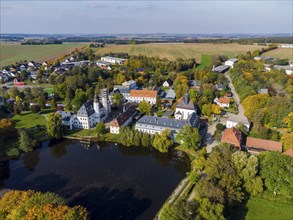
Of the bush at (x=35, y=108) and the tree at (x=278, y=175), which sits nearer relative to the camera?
the tree at (x=278, y=175)

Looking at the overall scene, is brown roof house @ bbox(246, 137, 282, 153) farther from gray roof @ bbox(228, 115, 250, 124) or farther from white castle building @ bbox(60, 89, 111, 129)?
white castle building @ bbox(60, 89, 111, 129)

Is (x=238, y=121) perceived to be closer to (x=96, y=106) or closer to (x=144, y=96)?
(x=144, y=96)

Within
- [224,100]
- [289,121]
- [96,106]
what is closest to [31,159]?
[96,106]

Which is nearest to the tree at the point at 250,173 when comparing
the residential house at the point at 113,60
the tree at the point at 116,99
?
the tree at the point at 116,99

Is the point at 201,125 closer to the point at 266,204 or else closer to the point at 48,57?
the point at 266,204

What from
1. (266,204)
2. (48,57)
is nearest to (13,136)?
(266,204)

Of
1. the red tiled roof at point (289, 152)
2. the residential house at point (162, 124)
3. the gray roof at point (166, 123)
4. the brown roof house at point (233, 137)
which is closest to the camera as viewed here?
the red tiled roof at point (289, 152)

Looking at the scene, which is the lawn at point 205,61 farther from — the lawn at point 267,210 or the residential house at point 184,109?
the lawn at point 267,210
